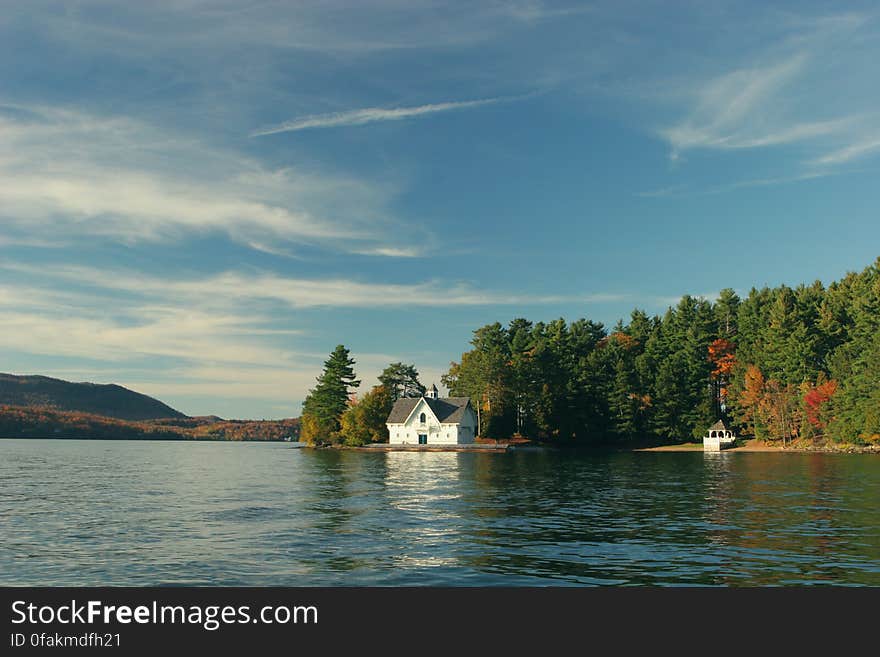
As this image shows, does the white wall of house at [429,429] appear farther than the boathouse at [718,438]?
Yes

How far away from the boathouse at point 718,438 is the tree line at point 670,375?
10.3 feet

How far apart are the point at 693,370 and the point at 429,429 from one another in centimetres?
4732

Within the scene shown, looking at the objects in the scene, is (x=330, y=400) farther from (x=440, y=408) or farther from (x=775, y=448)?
(x=775, y=448)

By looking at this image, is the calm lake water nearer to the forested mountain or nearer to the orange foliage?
the orange foliage

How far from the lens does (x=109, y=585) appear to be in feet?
57.0

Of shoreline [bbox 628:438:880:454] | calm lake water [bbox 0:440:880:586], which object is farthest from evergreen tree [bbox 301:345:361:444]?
calm lake water [bbox 0:440:880:586]

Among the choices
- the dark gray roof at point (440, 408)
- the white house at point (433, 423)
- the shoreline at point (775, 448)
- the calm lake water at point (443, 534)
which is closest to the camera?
the calm lake water at point (443, 534)

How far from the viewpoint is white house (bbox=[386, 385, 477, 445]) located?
12269cm

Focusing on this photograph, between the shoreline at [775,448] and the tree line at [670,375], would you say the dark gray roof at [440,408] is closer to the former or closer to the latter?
the tree line at [670,375]

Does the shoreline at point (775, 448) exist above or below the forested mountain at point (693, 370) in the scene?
below

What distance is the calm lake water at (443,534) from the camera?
1855 cm

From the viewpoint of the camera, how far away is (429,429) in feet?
Result: 406

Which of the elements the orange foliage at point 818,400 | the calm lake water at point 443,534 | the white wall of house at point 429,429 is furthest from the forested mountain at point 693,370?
the calm lake water at point 443,534
